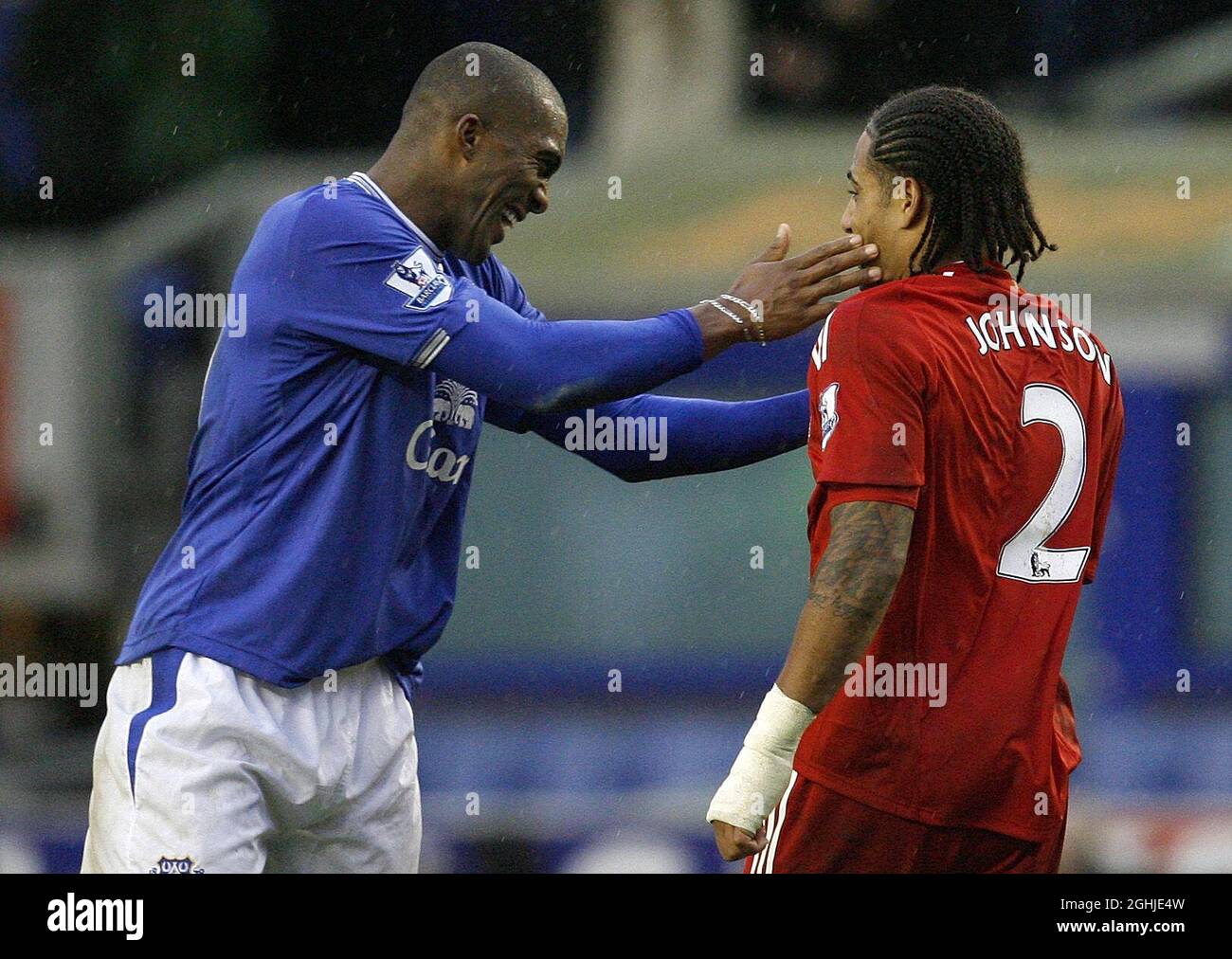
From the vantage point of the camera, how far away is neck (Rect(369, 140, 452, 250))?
12.7 ft

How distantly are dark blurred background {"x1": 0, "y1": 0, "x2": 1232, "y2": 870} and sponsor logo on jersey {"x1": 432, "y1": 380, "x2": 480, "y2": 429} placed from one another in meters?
4.57

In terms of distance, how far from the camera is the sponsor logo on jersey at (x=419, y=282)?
363 centimetres

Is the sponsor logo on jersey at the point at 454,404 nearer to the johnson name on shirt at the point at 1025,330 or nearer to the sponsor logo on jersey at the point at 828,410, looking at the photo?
the sponsor logo on jersey at the point at 828,410

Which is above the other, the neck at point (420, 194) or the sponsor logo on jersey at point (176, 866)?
the neck at point (420, 194)

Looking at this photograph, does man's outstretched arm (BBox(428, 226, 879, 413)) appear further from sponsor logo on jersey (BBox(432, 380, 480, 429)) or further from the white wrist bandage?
the white wrist bandage

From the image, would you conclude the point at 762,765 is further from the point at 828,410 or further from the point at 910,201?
the point at 910,201

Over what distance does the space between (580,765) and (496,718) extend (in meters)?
0.50

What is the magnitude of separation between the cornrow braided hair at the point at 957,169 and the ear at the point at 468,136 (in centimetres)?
90

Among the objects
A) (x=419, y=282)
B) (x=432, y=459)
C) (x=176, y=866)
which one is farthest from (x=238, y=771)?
(x=419, y=282)

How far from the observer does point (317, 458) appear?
12.0 feet

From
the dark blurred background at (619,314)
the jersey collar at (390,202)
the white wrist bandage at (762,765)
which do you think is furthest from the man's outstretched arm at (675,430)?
the dark blurred background at (619,314)

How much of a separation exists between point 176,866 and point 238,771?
0.70 ft

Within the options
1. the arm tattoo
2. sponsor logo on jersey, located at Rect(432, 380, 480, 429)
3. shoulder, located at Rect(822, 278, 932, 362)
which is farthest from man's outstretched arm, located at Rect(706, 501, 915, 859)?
sponsor logo on jersey, located at Rect(432, 380, 480, 429)

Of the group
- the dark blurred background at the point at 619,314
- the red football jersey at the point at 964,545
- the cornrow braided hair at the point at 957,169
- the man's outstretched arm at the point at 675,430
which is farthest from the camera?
the dark blurred background at the point at 619,314
